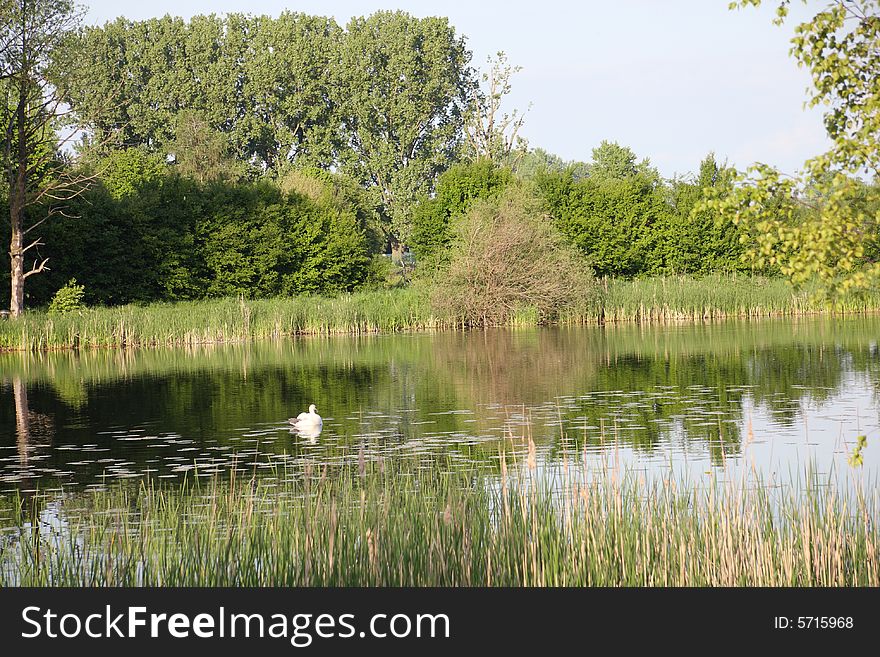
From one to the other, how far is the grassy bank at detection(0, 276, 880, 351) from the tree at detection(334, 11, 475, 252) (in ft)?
74.4

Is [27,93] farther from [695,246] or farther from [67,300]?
[695,246]

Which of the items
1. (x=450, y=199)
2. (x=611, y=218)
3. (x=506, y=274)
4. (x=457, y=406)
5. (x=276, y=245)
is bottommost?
(x=457, y=406)

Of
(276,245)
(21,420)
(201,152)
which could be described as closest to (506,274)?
(276,245)

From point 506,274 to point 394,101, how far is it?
29062mm

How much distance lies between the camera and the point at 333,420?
17.3 m

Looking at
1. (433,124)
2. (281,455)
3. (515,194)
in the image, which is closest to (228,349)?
(515,194)

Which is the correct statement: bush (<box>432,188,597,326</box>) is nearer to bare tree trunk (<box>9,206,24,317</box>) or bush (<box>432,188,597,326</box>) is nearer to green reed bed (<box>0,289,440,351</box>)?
green reed bed (<box>0,289,440,351</box>)

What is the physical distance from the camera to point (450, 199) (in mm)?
53000

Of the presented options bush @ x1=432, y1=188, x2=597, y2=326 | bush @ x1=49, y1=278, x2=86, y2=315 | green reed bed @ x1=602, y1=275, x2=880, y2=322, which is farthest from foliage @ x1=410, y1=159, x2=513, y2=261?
bush @ x1=49, y1=278, x2=86, y2=315

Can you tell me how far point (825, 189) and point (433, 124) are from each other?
63.5 meters

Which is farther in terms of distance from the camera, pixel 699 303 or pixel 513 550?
pixel 699 303

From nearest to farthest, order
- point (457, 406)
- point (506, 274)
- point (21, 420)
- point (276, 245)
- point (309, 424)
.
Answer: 1. point (309, 424)
2. point (457, 406)
3. point (21, 420)
4. point (506, 274)
5. point (276, 245)

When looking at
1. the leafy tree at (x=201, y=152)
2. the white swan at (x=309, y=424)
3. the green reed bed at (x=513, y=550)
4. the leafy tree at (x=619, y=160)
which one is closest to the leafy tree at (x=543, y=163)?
the leafy tree at (x=619, y=160)
